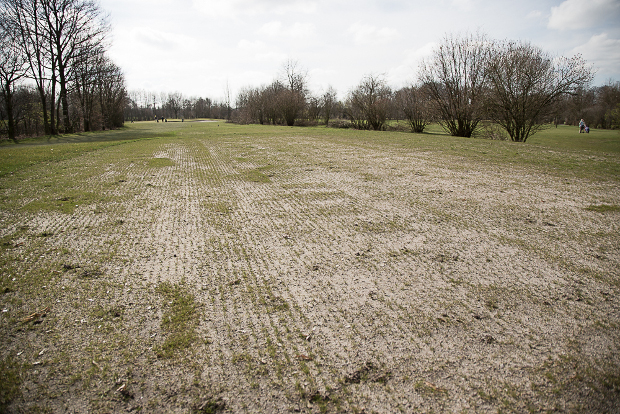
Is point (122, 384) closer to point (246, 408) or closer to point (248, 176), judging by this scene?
point (246, 408)

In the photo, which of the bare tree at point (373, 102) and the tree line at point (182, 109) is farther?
the tree line at point (182, 109)

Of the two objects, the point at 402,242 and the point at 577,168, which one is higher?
the point at 577,168

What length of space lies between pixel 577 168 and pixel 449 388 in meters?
9.52

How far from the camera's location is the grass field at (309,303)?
187 centimetres

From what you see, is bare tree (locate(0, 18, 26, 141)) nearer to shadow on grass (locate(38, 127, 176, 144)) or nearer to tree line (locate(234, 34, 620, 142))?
shadow on grass (locate(38, 127, 176, 144))

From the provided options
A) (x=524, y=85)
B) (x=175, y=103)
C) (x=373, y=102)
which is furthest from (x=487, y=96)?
(x=175, y=103)

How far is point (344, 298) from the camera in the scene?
2.78 metres

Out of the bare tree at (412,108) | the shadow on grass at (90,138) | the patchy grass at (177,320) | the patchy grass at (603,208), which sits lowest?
the patchy grass at (177,320)

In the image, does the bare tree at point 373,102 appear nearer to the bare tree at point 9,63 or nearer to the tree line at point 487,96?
the tree line at point 487,96

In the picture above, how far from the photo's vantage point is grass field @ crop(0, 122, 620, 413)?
1.87 m

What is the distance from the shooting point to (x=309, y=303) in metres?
A: 2.71

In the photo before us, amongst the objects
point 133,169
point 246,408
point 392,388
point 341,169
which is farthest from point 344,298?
point 133,169

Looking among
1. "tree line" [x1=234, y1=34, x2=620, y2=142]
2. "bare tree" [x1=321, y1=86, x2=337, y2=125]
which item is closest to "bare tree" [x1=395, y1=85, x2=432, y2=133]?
"tree line" [x1=234, y1=34, x2=620, y2=142]

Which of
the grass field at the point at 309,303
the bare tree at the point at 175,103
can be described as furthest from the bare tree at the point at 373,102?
the bare tree at the point at 175,103
